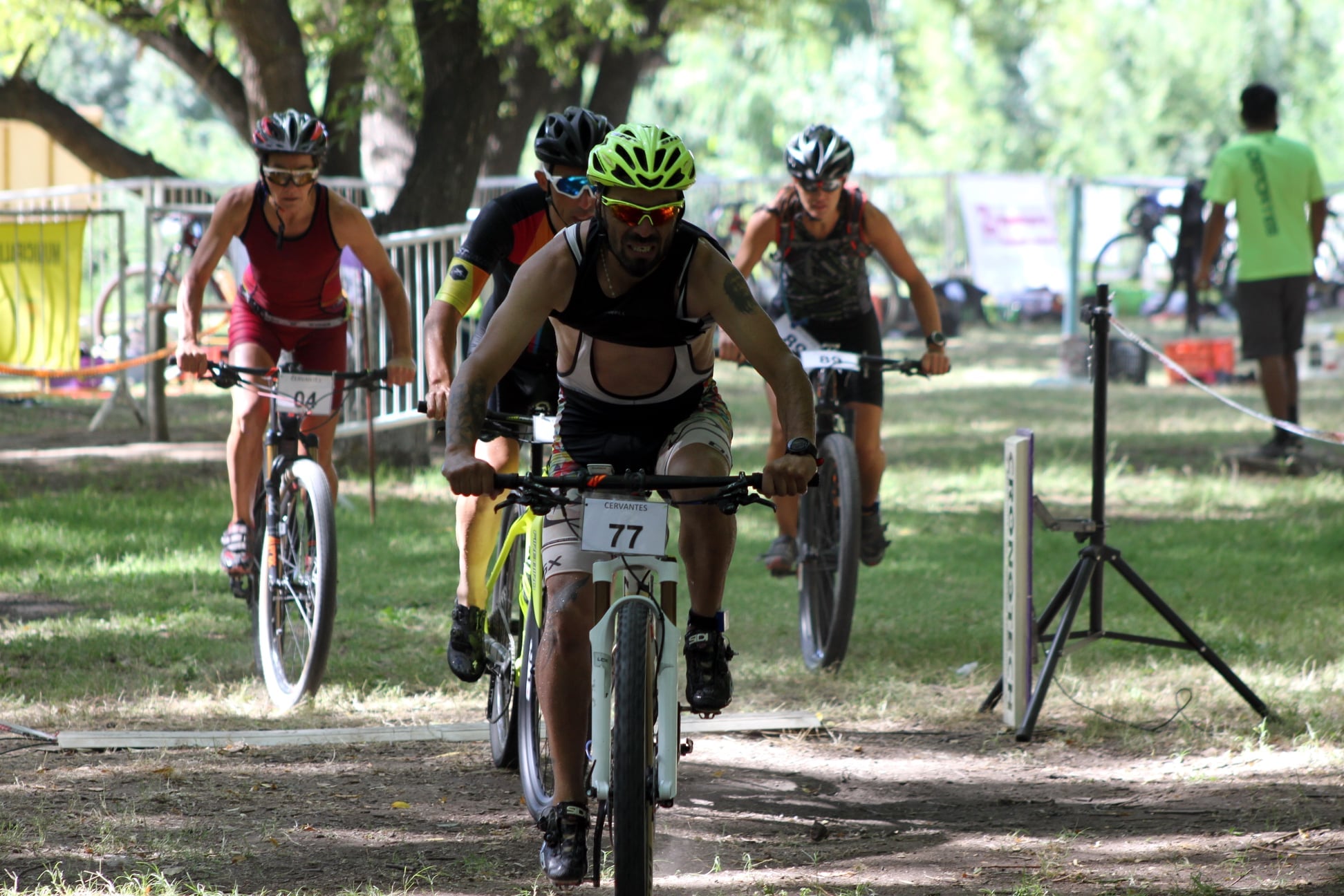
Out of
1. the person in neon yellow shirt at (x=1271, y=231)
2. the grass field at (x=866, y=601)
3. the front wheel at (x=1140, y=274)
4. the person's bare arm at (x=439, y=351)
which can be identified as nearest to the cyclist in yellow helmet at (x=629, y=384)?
the person's bare arm at (x=439, y=351)

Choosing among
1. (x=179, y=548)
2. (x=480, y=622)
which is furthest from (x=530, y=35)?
(x=480, y=622)

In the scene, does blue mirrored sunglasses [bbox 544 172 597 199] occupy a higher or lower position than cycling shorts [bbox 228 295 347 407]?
higher

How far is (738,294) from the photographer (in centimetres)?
403

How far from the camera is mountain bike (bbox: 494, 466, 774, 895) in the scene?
3.51 meters

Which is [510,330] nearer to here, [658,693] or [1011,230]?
[658,693]

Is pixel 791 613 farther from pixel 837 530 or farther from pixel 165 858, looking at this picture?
pixel 165 858

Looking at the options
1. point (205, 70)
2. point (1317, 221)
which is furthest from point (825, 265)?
point (205, 70)

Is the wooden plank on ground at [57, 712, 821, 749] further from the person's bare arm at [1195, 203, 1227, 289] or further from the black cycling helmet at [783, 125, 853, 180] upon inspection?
the person's bare arm at [1195, 203, 1227, 289]

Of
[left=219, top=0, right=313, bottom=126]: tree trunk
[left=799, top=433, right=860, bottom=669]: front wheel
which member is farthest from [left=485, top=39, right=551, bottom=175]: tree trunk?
[left=799, top=433, right=860, bottom=669]: front wheel

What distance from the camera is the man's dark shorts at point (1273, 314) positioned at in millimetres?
10836

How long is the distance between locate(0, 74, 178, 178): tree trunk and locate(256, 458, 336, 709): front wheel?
1036 centimetres

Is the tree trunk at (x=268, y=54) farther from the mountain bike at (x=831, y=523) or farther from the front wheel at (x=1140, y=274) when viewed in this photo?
the front wheel at (x=1140, y=274)

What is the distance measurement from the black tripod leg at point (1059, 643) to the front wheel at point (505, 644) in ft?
5.99

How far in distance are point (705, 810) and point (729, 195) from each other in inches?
731
